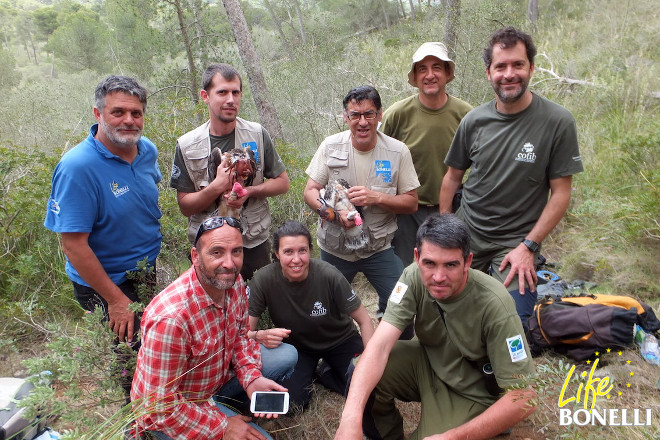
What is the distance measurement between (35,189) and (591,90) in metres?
7.54

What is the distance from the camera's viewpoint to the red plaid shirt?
2.16 meters

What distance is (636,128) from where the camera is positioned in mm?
5496

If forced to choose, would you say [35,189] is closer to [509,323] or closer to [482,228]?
[482,228]

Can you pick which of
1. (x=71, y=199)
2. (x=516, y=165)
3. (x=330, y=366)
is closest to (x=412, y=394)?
(x=330, y=366)

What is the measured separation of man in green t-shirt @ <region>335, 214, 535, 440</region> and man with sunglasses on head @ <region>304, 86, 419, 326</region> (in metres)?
0.75

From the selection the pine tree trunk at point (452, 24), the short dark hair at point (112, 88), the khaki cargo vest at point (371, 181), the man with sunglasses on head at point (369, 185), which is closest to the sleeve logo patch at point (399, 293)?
the man with sunglasses on head at point (369, 185)

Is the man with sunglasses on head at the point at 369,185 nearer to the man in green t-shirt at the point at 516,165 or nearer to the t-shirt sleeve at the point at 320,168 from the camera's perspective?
the t-shirt sleeve at the point at 320,168

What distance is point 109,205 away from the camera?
2562 millimetres

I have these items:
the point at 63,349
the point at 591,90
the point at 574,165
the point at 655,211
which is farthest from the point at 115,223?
the point at 591,90

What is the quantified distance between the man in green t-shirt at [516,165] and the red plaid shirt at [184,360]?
175 cm

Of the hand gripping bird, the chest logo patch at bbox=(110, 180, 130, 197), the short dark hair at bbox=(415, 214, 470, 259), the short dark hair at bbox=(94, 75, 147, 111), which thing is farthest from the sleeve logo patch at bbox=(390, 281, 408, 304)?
the short dark hair at bbox=(94, 75, 147, 111)

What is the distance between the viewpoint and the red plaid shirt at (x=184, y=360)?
2.16 m

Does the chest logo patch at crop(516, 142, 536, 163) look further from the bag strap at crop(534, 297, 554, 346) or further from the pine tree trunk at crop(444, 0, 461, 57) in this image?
the pine tree trunk at crop(444, 0, 461, 57)

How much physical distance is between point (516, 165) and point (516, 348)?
121 centimetres
